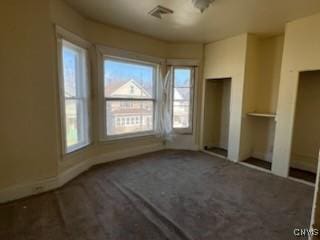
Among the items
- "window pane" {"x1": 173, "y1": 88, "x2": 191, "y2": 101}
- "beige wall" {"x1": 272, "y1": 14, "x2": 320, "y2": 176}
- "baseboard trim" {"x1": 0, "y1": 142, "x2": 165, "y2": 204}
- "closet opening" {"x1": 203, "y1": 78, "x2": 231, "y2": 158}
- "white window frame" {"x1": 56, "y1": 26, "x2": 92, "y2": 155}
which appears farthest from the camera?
"closet opening" {"x1": 203, "y1": 78, "x2": 231, "y2": 158}

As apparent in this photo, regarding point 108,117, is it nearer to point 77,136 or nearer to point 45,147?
point 77,136

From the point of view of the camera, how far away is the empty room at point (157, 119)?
6.69 feet

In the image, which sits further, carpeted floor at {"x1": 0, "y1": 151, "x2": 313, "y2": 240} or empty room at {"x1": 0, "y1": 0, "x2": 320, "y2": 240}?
empty room at {"x1": 0, "y1": 0, "x2": 320, "y2": 240}

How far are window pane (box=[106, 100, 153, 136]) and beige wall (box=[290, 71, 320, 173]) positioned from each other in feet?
9.42

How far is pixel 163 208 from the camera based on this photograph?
2.17 metres

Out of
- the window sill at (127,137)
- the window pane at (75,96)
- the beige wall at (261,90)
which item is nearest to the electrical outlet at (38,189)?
the window pane at (75,96)

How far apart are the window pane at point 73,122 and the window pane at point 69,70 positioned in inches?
6.3

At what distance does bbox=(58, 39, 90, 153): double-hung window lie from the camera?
8.91 feet

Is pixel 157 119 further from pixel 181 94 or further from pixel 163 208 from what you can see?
pixel 163 208

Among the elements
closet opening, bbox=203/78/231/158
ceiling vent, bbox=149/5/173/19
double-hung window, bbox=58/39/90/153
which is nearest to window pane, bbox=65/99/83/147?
double-hung window, bbox=58/39/90/153

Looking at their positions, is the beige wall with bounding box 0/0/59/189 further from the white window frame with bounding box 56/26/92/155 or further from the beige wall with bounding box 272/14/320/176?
the beige wall with bounding box 272/14/320/176

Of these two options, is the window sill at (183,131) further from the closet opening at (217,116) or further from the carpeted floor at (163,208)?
the carpeted floor at (163,208)

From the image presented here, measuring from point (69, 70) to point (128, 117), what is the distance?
1.45 metres

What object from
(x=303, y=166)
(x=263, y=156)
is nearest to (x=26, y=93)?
(x=263, y=156)
